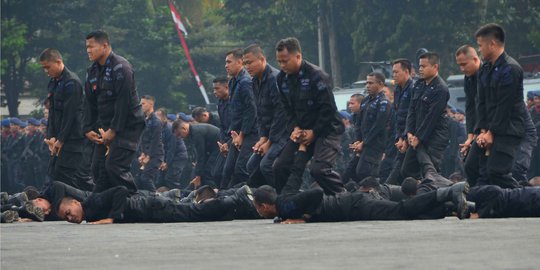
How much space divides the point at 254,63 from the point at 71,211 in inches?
113

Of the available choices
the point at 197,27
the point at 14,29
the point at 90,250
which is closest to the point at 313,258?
the point at 90,250

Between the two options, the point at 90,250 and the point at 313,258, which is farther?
the point at 90,250

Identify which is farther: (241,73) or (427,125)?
(241,73)

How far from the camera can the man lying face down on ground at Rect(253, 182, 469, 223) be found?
1238 cm

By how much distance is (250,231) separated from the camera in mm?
11789

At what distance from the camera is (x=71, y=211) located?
1389 cm

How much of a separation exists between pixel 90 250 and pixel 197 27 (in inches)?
1987

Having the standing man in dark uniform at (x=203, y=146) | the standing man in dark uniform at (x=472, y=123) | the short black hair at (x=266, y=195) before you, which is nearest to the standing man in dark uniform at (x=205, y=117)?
the standing man in dark uniform at (x=203, y=146)

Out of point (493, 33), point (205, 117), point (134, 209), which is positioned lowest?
point (205, 117)

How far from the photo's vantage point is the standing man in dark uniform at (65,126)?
15.5 meters

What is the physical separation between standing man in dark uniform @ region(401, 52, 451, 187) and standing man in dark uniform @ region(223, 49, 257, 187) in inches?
73.7

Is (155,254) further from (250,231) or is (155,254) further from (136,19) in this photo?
(136,19)

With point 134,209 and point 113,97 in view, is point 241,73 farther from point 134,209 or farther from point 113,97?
point 134,209

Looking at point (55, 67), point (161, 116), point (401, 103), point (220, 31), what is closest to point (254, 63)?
point (55, 67)
